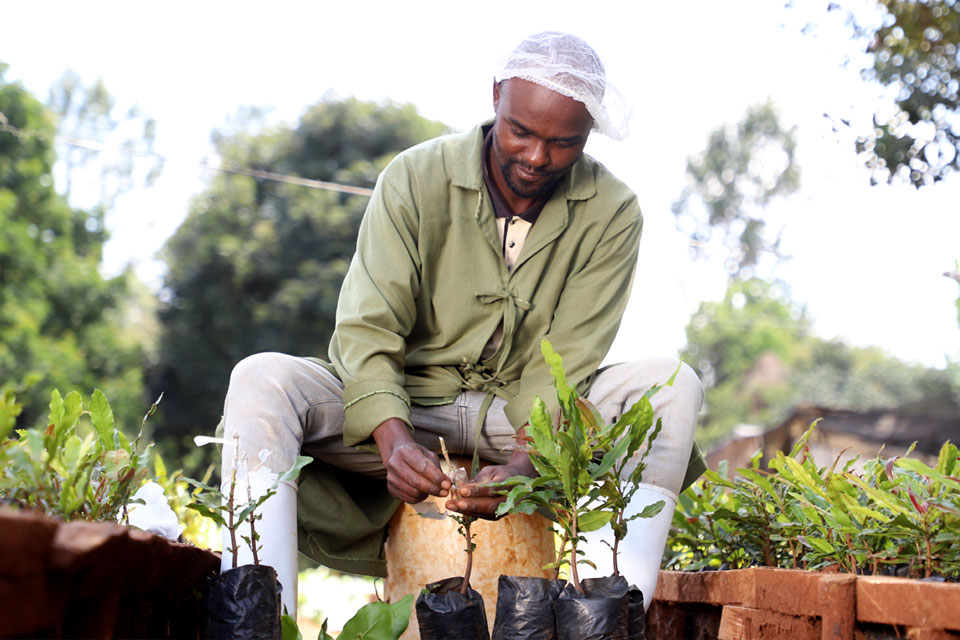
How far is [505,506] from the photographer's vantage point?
79.0 inches

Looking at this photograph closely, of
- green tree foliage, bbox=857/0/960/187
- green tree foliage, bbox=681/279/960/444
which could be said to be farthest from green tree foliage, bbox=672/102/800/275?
green tree foliage, bbox=857/0/960/187

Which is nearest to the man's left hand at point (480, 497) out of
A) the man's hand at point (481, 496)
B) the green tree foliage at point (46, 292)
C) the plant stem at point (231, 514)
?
the man's hand at point (481, 496)

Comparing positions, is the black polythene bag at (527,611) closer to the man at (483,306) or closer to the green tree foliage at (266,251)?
the man at (483,306)

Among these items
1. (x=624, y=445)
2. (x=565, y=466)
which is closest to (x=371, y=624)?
(x=565, y=466)

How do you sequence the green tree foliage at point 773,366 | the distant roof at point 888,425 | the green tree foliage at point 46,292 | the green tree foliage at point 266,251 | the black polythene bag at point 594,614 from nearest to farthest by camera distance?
the black polythene bag at point 594,614 → the distant roof at point 888,425 → the green tree foliage at point 266,251 → the green tree foliage at point 46,292 → the green tree foliage at point 773,366

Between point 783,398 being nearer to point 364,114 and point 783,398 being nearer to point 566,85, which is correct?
point 364,114

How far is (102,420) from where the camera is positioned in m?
2.02

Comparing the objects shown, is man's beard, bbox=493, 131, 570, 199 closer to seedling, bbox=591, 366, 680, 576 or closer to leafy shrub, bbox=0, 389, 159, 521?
seedling, bbox=591, 366, 680, 576

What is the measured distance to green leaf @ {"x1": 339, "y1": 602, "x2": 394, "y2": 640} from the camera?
6.49ft

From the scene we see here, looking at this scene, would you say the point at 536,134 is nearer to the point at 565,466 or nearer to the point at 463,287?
the point at 463,287

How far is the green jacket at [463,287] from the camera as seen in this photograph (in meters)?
2.73

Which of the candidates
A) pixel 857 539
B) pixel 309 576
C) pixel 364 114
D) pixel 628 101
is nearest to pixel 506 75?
pixel 628 101

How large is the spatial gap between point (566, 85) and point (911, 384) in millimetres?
34991

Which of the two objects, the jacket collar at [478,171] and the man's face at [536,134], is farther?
the jacket collar at [478,171]
